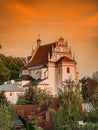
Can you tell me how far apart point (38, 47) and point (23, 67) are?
2345mm

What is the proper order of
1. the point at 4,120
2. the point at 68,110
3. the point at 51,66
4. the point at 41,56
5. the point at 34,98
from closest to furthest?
the point at 4,120 < the point at 68,110 < the point at 34,98 < the point at 51,66 < the point at 41,56

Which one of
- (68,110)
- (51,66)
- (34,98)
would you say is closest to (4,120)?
(68,110)

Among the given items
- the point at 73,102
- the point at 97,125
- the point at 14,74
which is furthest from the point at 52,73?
the point at 97,125

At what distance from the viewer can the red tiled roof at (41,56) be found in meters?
49.5

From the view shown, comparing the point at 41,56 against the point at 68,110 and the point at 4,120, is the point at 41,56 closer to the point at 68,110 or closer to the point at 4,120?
the point at 68,110

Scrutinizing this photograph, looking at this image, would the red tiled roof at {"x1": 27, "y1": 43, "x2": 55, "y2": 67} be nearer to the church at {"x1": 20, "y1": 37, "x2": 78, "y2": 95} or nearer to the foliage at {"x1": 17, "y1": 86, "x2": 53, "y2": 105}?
the church at {"x1": 20, "y1": 37, "x2": 78, "y2": 95}

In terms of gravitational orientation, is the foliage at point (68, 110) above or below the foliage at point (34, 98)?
below

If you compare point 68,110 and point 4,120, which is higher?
point 68,110

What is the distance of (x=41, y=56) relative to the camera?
166ft

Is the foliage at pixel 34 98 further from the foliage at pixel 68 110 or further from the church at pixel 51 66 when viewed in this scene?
the foliage at pixel 68 110

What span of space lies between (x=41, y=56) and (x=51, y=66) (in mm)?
2399

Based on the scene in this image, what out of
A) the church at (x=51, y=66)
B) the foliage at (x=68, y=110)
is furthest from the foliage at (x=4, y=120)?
the church at (x=51, y=66)

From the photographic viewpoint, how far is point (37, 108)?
97.5 feet

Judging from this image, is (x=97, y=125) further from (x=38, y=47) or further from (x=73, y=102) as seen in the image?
(x=38, y=47)
